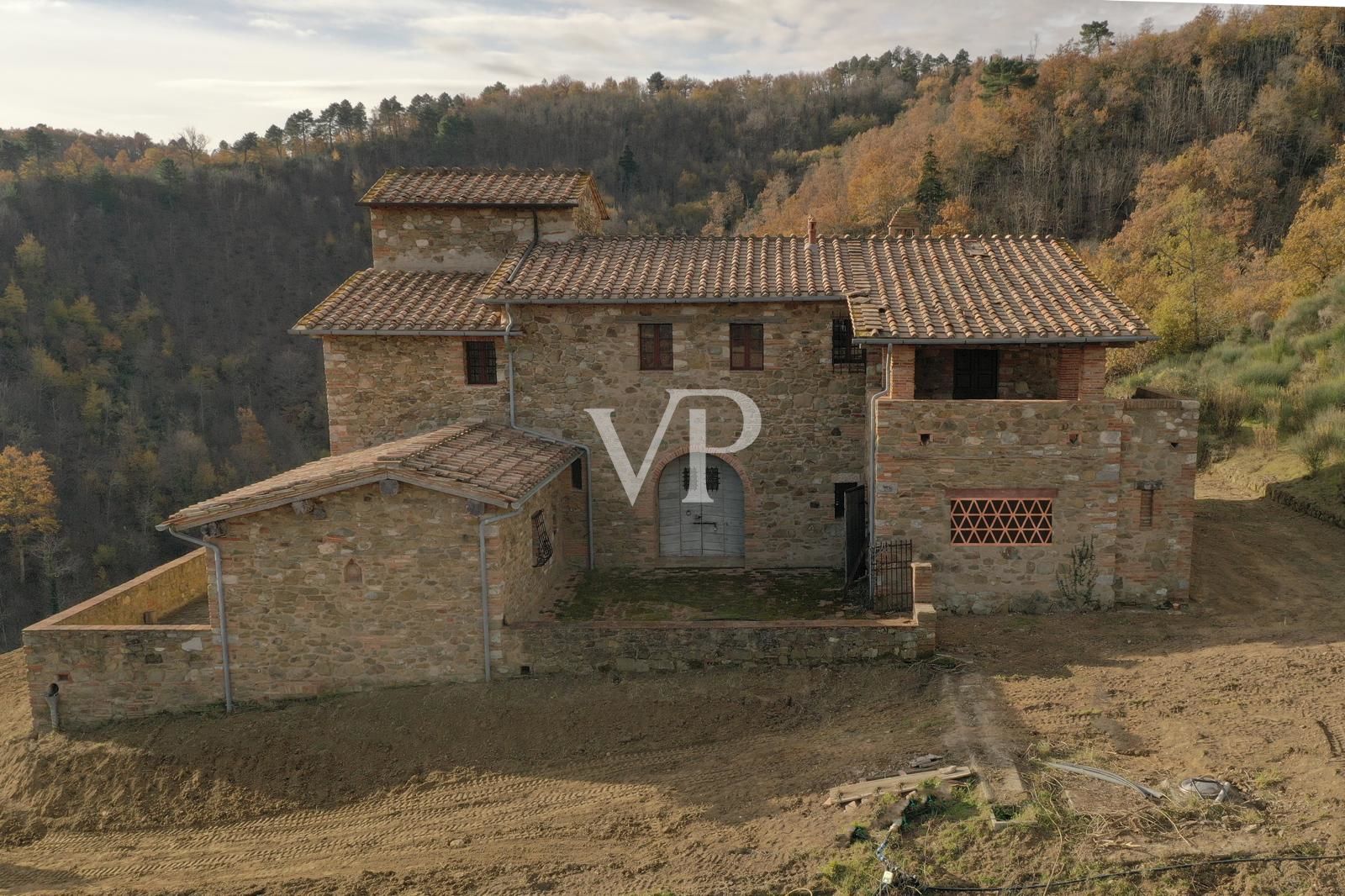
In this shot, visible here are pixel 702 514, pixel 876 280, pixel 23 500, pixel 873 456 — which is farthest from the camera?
pixel 23 500

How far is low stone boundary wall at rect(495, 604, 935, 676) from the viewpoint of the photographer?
34.2 feet

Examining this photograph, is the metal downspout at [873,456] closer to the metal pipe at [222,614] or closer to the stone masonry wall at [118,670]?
the metal pipe at [222,614]

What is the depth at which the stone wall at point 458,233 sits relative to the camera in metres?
15.4

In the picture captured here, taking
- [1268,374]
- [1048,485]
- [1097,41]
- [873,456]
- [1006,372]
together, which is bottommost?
[1048,485]

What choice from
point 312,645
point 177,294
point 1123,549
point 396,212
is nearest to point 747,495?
point 1123,549

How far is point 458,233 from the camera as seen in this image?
15.5m

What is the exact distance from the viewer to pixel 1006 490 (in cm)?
1168

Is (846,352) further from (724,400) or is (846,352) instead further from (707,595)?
(707,595)

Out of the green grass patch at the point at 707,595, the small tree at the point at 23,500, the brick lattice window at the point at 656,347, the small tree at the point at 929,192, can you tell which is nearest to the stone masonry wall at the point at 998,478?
the green grass patch at the point at 707,595

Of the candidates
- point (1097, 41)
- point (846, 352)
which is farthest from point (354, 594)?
point (1097, 41)

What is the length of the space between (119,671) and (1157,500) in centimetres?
1295

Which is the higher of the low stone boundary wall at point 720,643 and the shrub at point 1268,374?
the shrub at point 1268,374

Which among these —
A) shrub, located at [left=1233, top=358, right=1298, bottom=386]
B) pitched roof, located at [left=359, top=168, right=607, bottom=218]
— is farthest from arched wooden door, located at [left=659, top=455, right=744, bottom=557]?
shrub, located at [left=1233, top=358, right=1298, bottom=386]

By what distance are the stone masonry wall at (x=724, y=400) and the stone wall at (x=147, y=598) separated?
546cm
